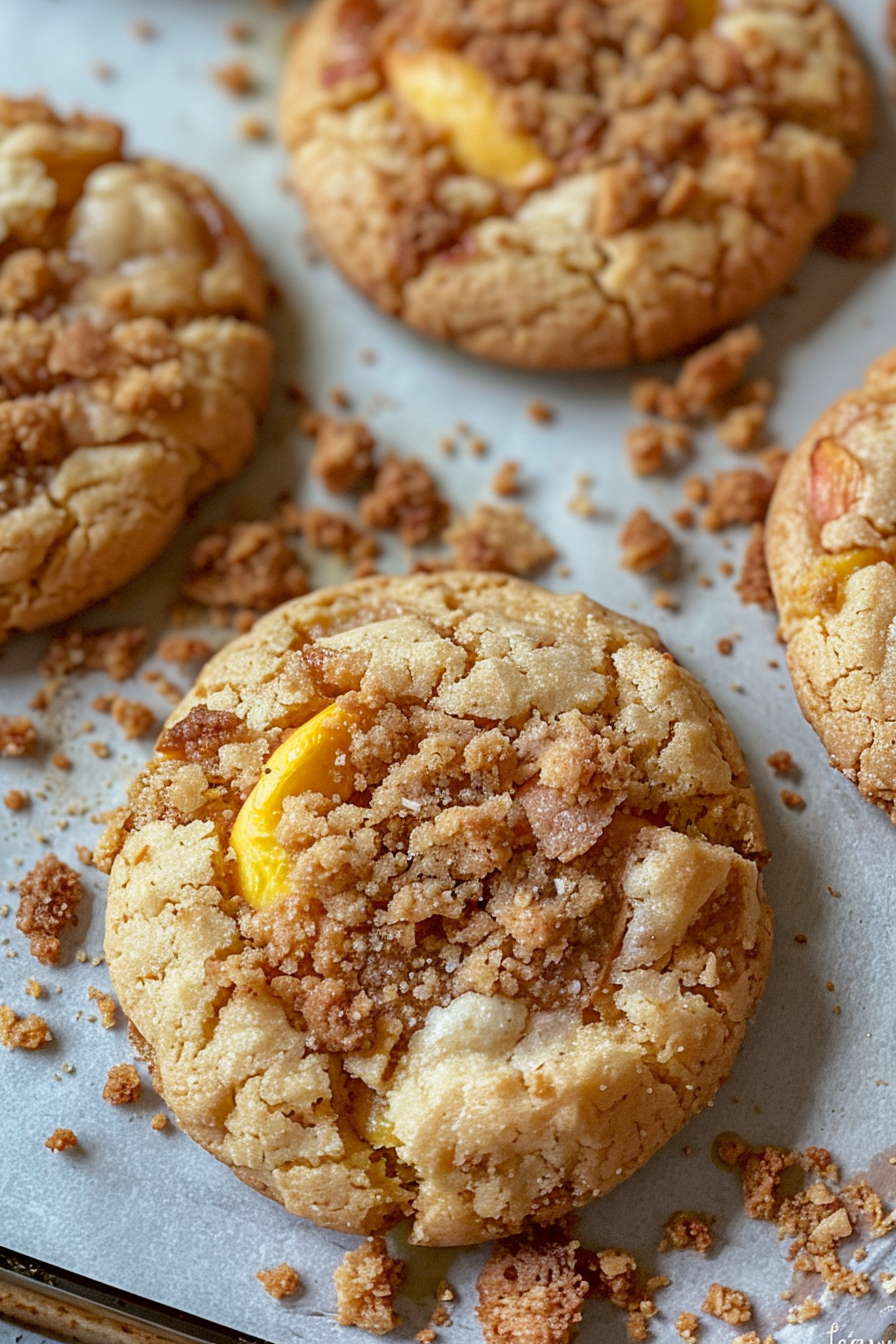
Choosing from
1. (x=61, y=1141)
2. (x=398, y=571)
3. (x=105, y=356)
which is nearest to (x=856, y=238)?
(x=398, y=571)

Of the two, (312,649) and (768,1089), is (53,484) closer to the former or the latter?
(312,649)

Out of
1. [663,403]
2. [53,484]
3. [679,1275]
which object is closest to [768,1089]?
[679,1275]

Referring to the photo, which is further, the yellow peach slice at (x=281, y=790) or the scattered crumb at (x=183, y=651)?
the scattered crumb at (x=183, y=651)

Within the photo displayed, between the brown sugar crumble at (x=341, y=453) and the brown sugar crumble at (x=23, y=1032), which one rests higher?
the brown sugar crumble at (x=341, y=453)

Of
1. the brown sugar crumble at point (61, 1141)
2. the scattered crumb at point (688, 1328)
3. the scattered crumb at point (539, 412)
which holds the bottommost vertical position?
the scattered crumb at point (688, 1328)

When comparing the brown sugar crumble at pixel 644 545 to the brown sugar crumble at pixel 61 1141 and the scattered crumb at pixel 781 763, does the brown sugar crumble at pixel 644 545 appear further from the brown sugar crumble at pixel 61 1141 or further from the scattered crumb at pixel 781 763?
the brown sugar crumble at pixel 61 1141

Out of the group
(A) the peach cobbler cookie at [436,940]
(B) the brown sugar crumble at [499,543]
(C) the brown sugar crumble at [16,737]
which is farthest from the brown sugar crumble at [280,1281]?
(B) the brown sugar crumble at [499,543]

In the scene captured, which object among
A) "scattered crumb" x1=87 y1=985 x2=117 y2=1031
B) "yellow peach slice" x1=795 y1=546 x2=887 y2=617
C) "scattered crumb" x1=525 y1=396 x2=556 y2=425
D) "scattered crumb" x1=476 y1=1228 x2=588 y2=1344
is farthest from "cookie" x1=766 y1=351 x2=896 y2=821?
"scattered crumb" x1=87 y1=985 x2=117 y2=1031
